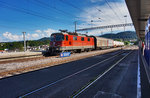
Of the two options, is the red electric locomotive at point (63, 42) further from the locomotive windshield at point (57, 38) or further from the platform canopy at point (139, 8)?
the platform canopy at point (139, 8)

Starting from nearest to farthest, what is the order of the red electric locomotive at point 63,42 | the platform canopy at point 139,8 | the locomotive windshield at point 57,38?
1. the platform canopy at point 139,8
2. the red electric locomotive at point 63,42
3. the locomotive windshield at point 57,38

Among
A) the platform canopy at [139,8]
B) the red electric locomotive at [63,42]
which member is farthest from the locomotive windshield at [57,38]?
the platform canopy at [139,8]

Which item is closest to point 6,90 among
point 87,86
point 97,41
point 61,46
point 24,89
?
point 24,89

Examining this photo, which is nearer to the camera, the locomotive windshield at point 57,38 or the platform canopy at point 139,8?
the platform canopy at point 139,8

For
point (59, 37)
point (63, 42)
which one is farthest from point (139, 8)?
point (59, 37)

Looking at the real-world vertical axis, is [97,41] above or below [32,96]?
above

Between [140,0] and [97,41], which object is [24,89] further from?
[97,41]

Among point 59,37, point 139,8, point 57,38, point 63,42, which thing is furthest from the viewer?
point 57,38

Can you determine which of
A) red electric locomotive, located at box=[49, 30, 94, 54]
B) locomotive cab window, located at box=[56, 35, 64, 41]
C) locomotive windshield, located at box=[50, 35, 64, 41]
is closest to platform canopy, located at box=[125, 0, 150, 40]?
red electric locomotive, located at box=[49, 30, 94, 54]

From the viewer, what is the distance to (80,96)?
4773 millimetres

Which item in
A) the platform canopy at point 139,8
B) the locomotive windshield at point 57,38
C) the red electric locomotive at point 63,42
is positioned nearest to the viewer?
the platform canopy at point 139,8

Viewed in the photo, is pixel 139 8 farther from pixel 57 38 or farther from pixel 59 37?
pixel 57 38

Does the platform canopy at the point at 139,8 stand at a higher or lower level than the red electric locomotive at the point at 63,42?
higher

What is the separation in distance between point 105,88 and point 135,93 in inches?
55.4
